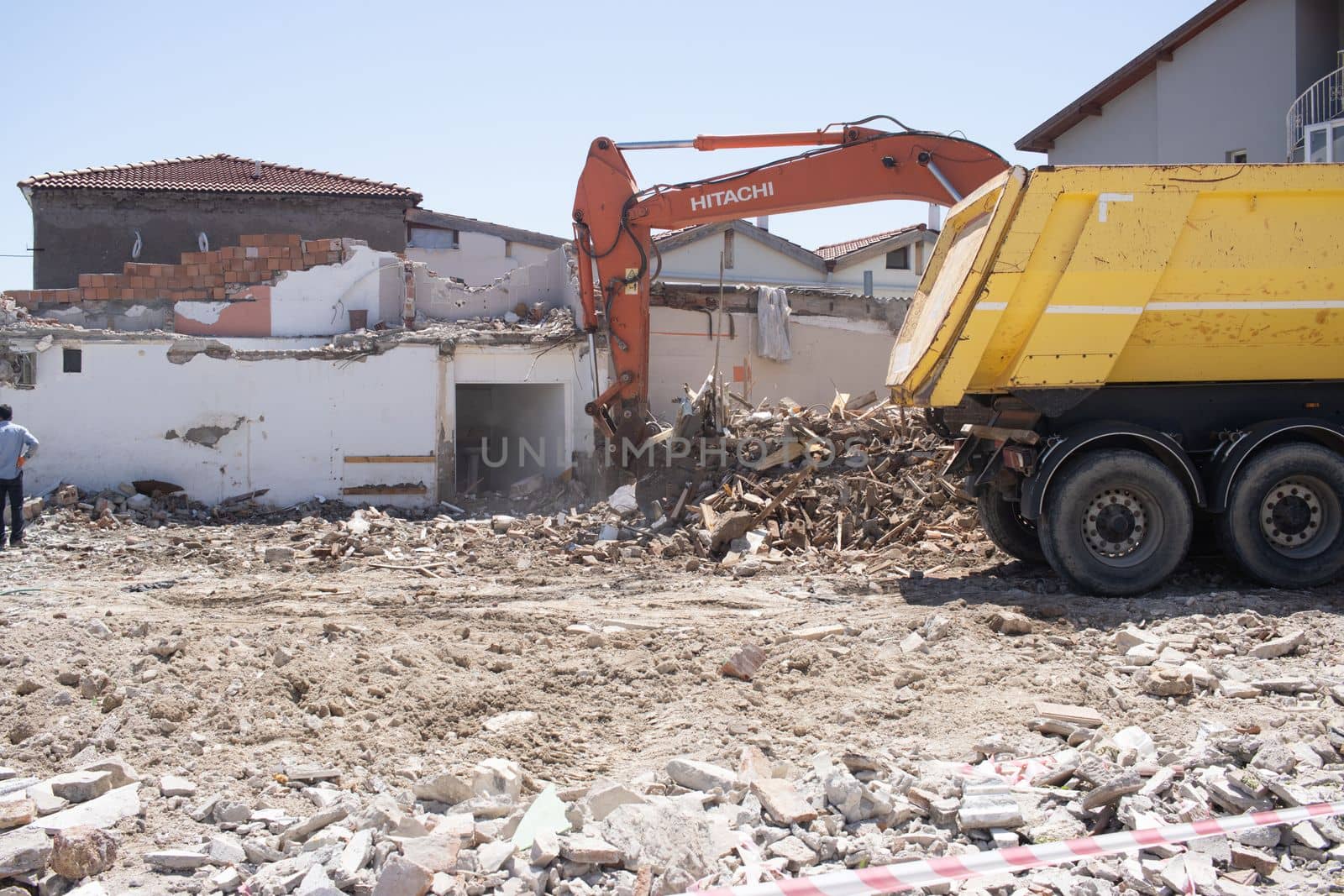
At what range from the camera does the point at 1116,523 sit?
7.98 metres

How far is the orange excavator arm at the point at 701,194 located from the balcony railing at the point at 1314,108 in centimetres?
929

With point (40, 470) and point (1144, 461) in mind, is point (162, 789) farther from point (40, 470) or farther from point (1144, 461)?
point (40, 470)

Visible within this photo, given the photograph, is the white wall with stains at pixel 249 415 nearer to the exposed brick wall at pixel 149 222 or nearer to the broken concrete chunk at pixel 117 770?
the broken concrete chunk at pixel 117 770

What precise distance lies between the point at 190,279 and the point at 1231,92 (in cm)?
1913

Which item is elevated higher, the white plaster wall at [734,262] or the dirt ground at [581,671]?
the white plaster wall at [734,262]

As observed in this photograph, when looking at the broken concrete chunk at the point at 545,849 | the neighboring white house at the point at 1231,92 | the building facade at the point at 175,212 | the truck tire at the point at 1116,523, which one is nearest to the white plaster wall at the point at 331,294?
the building facade at the point at 175,212

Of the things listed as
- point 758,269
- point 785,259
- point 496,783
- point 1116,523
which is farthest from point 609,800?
point 785,259

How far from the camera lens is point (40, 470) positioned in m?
13.9

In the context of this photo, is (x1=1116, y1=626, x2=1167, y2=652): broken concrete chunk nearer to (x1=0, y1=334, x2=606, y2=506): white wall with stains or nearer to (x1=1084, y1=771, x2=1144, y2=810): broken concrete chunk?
(x1=1084, y1=771, x2=1144, y2=810): broken concrete chunk

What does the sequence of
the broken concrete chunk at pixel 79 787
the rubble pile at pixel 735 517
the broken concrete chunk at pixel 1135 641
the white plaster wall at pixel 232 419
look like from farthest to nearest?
the white plaster wall at pixel 232 419 → the rubble pile at pixel 735 517 → the broken concrete chunk at pixel 1135 641 → the broken concrete chunk at pixel 79 787

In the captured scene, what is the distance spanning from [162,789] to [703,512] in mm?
6964

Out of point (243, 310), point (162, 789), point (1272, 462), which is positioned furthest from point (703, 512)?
point (243, 310)

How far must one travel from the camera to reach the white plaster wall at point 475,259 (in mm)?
26625

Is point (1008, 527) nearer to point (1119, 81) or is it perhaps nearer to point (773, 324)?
point (773, 324)
